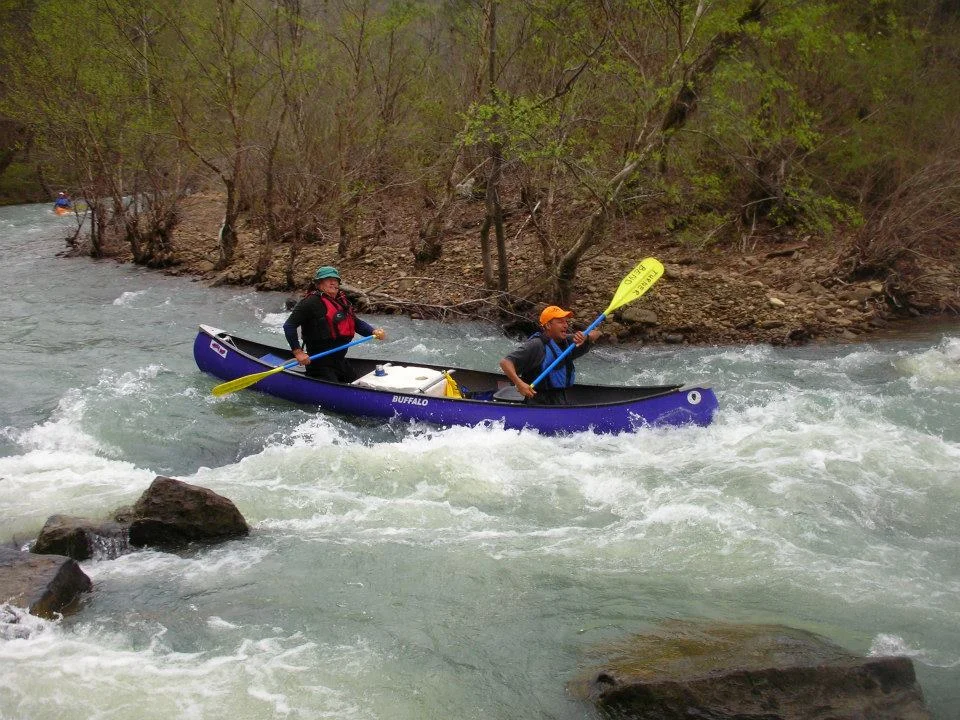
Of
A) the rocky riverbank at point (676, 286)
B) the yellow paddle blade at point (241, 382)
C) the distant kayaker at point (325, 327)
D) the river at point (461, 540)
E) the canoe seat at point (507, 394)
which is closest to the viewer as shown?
the river at point (461, 540)

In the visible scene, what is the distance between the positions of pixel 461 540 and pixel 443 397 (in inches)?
85.0

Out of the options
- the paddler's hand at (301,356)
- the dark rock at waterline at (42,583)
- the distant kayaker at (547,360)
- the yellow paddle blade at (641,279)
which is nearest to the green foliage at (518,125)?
the yellow paddle blade at (641,279)

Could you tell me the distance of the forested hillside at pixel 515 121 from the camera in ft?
34.3

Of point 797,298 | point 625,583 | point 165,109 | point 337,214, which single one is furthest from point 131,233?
point 625,583

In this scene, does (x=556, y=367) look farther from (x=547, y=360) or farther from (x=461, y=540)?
(x=461, y=540)

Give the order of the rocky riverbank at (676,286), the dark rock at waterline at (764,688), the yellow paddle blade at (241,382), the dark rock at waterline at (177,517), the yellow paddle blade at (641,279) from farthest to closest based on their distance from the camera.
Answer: the rocky riverbank at (676,286) < the yellow paddle blade at (641,279) < the yellow paddle blade at (241,382) < the dark rock at waterline at (177,517) < the dark rock at waterline at (764,688)

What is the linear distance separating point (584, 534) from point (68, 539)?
118 inches

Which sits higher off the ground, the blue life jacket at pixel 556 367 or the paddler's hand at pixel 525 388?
the blue life jacket at pixel 556 367

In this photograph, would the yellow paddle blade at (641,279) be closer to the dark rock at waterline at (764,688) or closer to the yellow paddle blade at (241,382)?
the yellow paddle blade at (241,382)

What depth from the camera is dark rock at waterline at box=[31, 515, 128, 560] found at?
16.2 feet

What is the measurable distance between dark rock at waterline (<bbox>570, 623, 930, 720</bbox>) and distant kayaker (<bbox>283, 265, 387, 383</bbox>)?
193 inches

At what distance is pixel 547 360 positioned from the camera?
7.30 metres

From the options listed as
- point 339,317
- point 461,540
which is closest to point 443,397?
point 339,317

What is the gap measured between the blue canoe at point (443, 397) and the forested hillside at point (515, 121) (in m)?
3.08
